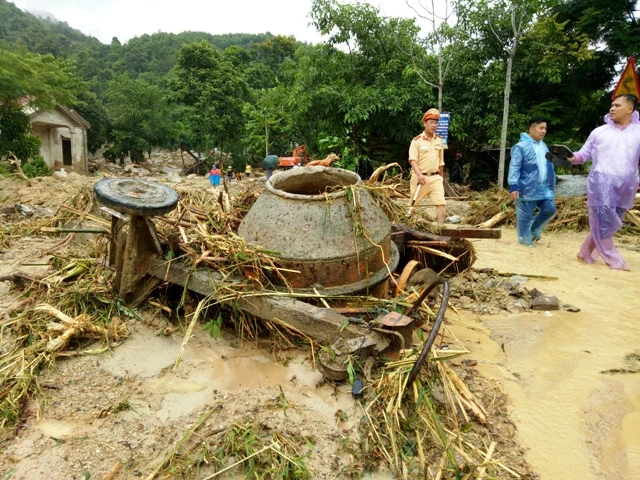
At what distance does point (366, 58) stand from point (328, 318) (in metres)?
13.4

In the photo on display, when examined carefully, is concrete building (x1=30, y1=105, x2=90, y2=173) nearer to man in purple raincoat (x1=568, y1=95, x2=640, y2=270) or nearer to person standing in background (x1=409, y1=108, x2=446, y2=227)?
person standing in background (x1=409, y1=108, x2=446, y2=227)

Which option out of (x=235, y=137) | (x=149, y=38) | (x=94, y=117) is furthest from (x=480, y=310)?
(x=149, y=38)

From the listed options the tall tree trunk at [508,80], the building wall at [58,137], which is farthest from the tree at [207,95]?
the tall tree trunk at [508,80]

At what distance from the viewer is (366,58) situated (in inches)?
557

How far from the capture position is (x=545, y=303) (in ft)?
12.2

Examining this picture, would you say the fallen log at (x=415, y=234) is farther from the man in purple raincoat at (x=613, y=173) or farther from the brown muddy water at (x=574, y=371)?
the man in purple raincoat at (x=613, y=173)

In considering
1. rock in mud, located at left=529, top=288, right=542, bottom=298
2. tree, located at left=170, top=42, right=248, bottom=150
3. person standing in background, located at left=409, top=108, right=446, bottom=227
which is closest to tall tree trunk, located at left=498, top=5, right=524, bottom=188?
person standing in background, located at left=409, top=108, right=446, bottom=227

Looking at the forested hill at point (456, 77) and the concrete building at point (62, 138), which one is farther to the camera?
the concrete building at point (62, 138)

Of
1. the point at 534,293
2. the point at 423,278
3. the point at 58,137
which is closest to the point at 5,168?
the point at 58,137

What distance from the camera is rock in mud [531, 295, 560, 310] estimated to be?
12.2 feet

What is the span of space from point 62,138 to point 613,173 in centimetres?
2981

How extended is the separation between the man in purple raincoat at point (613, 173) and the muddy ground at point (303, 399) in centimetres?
156

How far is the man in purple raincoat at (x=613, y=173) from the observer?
4.71 metres

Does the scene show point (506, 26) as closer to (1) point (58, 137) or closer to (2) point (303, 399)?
(2) point (303, 399)
